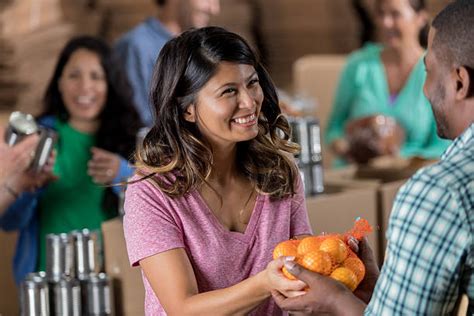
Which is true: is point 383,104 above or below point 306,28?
below

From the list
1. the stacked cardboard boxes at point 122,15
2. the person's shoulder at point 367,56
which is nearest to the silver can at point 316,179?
the person's shoulder at point 367,56

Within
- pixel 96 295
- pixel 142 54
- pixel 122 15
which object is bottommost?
pixel 96 295

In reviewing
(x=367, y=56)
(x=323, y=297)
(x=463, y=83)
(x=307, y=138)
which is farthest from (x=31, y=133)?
(x=367, y=56)

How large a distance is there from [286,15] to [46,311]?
13.8 feet

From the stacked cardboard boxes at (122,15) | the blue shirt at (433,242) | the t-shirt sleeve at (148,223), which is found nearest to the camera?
the blue shirt at (433,242)

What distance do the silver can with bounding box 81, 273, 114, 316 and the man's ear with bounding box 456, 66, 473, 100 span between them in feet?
4.66

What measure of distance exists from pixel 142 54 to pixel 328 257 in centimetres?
245

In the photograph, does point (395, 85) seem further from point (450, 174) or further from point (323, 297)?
point (450, 174)

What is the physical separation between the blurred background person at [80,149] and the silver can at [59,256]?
36 cm

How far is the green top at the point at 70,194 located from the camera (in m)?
3.21

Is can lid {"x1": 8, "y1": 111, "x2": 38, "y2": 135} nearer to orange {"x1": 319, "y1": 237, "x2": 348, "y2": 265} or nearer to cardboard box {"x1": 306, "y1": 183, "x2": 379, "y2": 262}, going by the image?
cardboard box {"x1": 306, "y1": 183, "x2": 379, "y2": 262}

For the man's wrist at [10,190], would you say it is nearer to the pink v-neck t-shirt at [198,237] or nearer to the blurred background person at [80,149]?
the blurred background person at [80,149]

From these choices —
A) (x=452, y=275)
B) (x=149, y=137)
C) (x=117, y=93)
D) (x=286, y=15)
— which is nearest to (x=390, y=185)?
(x=117, y=93)

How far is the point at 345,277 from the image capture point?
5.74 feet
